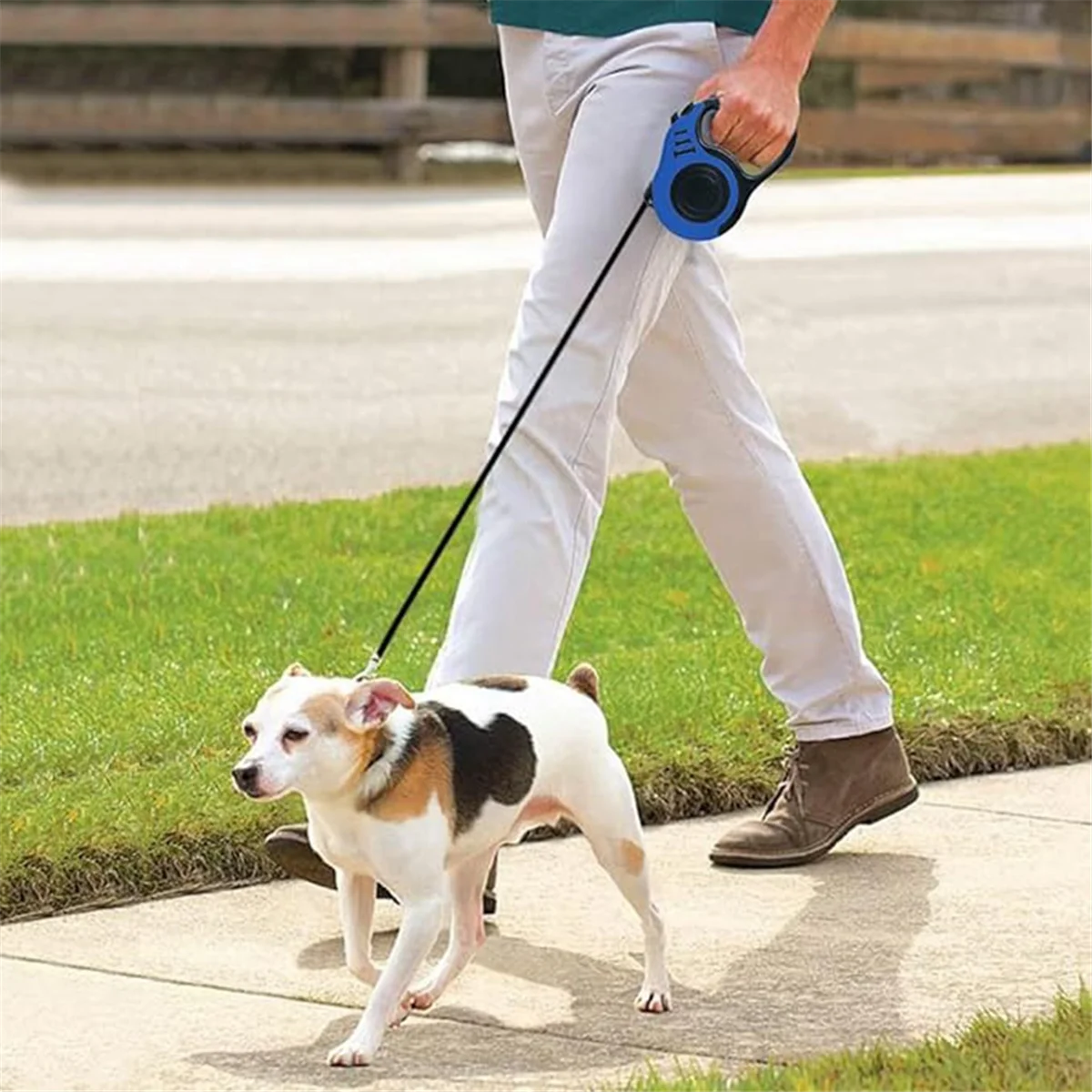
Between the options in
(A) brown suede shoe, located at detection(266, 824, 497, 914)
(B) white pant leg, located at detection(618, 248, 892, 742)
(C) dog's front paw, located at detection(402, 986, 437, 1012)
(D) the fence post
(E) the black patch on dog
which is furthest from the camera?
(D) the fence post

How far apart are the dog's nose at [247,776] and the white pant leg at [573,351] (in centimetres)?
80

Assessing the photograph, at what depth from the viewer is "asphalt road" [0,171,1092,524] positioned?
996 centimetres

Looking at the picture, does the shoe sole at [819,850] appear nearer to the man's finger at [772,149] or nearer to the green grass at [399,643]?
the green grass at [399,643]

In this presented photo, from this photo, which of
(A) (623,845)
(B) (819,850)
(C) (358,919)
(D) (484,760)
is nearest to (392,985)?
(C) (358,919)

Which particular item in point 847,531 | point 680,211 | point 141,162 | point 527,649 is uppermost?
point 680,211

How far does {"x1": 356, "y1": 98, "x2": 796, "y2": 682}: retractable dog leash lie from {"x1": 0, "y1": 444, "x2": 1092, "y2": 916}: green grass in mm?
666

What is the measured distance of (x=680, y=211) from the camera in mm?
4617

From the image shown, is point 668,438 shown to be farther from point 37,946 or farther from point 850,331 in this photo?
point 850,331

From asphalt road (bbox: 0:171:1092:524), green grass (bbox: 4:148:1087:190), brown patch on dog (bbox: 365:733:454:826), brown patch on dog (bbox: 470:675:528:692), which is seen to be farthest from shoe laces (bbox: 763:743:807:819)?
green grass (bbox: 4:148:1087:190)

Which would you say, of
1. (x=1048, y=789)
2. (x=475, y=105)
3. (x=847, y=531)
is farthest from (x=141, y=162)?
(x=1048, y=789)

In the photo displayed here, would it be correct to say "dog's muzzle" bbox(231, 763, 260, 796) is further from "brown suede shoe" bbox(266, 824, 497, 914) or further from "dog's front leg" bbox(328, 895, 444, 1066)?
"brown suede shoe" bbox(266, 824, 497, 914)

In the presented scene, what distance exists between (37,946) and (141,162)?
16.5 meters

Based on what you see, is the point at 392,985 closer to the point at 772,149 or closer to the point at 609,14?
the point at 772,149

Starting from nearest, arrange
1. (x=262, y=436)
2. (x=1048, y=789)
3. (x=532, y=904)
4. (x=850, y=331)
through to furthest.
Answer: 1. (x=532, y=904)
2. (x=1048, y=789)
3. (x=262, y=436)
4. (x=850, y=331)
